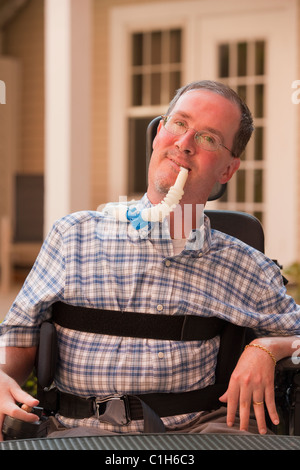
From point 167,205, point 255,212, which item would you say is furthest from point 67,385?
point 255,212

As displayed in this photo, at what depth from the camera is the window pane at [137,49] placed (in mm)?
6039

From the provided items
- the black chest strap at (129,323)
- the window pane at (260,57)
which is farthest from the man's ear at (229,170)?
the window pane at (260,57)

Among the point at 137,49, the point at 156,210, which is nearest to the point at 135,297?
the point at 156,210

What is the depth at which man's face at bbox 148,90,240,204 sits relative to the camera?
1.45m

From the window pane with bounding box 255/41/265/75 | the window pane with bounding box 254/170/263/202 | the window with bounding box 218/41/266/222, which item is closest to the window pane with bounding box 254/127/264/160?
the window with bounding box 218/41/266/222

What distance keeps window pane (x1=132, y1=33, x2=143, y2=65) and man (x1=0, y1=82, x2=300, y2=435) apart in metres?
4.69

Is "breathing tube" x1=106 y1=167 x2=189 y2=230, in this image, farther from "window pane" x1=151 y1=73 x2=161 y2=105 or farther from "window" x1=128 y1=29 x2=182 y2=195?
"window pane" x1=151 y1=73 x2=161 y2=105

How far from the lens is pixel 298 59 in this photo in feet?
17.7

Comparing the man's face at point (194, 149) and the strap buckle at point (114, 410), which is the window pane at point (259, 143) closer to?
the man's face at point (194, 149)

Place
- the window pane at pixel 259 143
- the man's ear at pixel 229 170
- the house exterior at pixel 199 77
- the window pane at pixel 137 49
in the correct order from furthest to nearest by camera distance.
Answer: the window pane at pixel 137 49 → the window pane at pixel 259 143 → the house exterior at pixel 199 77 → the man's ear at pixel 229 170

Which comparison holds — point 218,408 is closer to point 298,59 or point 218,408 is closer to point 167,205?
point 167,205

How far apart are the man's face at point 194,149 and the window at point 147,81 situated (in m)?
4.48

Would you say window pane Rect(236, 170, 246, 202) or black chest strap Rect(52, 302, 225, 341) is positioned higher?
window pane Rect(236, 170, 246, 202)

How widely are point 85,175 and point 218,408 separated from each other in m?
2.38
